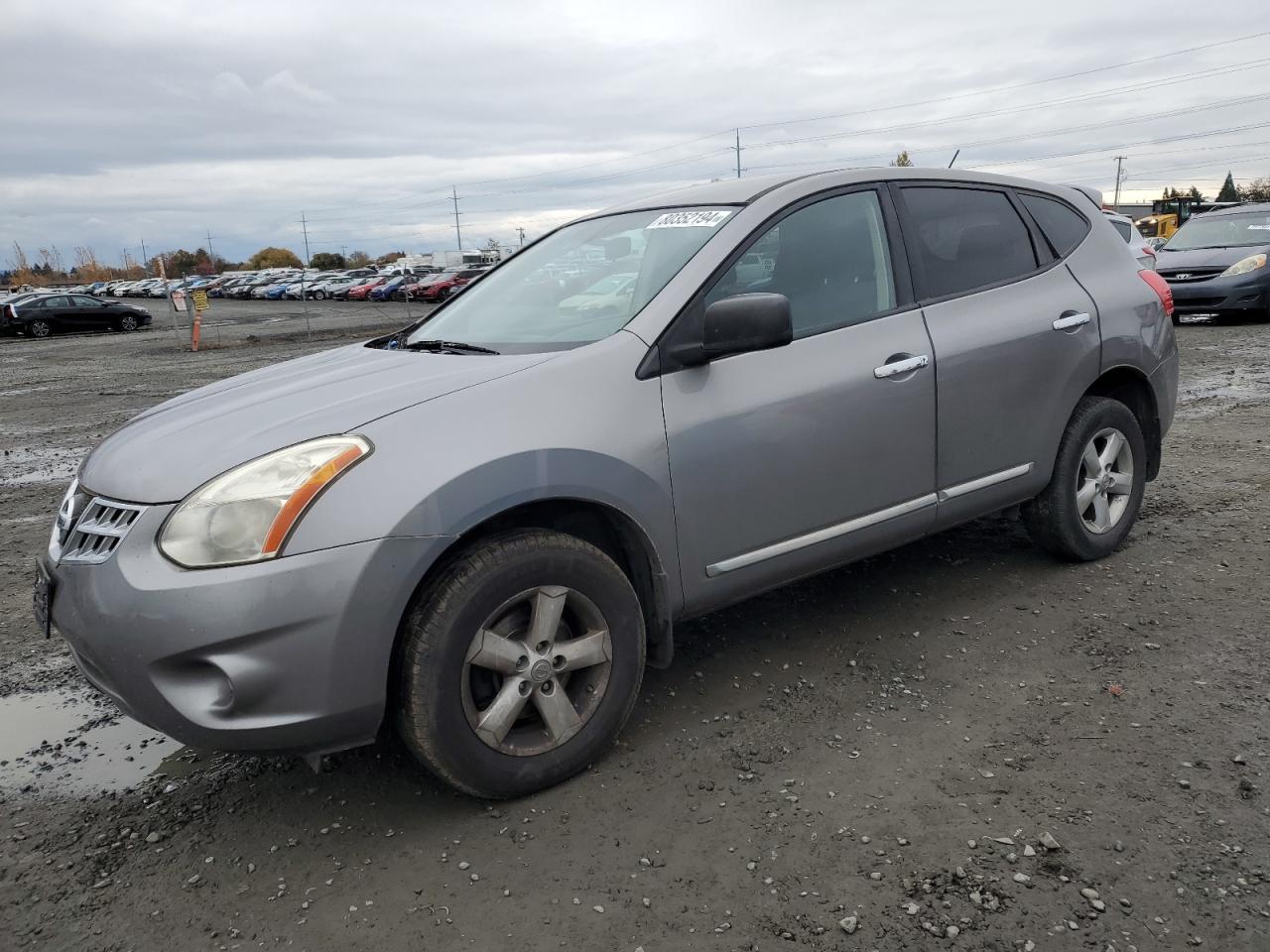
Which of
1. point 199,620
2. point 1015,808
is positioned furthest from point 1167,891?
point 199,620

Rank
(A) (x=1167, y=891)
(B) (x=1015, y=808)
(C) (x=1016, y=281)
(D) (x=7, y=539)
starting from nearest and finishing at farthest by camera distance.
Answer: (A) (x=1167, y=891) < (B) (x=1015, y=808) < (C) (x=1016, y=281) < (D) (x=7, y=539)

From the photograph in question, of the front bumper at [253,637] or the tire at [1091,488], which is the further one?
the tire at [1091,488]

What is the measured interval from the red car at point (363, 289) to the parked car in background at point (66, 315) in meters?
15.5

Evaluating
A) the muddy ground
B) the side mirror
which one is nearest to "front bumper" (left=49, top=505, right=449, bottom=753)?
the muddy ground

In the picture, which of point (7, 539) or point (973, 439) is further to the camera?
point (7, 539)

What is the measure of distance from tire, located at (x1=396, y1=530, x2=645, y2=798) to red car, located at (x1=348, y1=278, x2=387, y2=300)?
48896mm

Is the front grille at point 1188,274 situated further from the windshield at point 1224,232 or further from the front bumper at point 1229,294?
the windshield at point 1224,232

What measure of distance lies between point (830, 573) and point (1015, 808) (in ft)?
6.48

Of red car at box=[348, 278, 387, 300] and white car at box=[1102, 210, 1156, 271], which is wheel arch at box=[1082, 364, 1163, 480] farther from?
red car at box=[348, 278, 387, 300]

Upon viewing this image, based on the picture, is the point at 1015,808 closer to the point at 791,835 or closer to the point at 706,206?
the point at 791,835

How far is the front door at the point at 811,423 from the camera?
10.4 feet

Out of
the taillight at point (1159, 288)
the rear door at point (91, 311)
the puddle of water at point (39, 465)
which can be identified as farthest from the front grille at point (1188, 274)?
the rear door at point (91, 311)

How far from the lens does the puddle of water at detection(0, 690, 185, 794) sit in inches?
129

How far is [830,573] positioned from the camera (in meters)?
4.67
